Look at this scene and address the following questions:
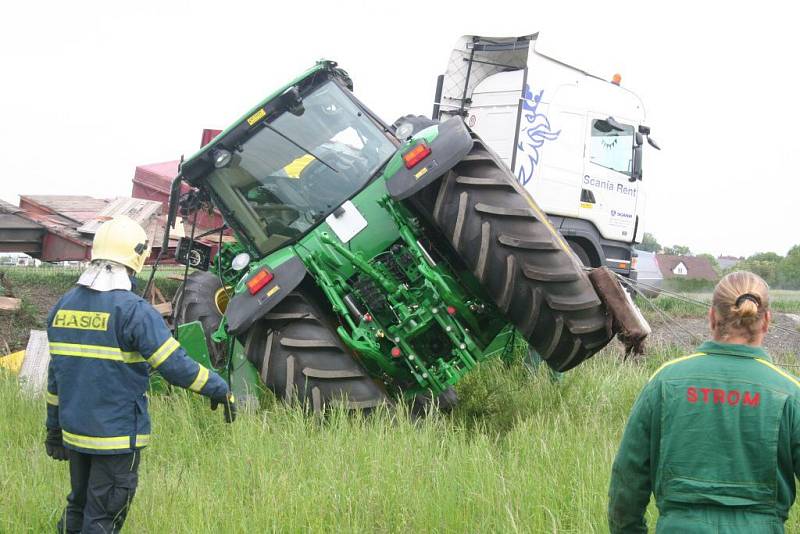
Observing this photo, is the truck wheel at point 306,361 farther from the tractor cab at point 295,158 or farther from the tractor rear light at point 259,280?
the tractor cab at point 295,158

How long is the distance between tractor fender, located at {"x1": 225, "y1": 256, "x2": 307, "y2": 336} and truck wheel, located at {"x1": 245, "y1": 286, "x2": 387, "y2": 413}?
0.13 m

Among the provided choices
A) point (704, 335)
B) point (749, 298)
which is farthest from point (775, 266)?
point (749, 298)

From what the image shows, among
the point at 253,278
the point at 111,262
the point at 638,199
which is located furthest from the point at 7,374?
the point at 638,199

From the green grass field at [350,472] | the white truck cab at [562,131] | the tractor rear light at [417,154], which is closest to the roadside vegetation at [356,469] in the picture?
the green grass field at [350,472]

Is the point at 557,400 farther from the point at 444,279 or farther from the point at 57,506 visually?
the point at 57,506

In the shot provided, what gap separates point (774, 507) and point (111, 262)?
2.59m

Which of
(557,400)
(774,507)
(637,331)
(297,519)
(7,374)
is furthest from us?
(7,374)

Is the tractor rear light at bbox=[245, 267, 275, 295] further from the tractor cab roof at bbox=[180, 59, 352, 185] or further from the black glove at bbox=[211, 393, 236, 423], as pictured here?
the black glove at bbox=[211, 393, 236, 423]

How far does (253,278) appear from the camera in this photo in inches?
195

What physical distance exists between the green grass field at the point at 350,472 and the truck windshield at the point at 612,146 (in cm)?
499

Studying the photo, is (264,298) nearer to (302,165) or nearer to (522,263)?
(302,165)

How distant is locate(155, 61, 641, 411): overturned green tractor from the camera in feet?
14.9

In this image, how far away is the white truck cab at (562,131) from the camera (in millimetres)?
9117

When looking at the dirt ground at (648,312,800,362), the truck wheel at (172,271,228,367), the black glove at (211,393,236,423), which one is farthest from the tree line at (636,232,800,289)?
the black glove at (211,393,236,423)
